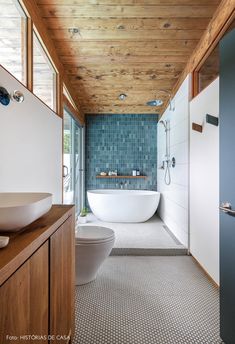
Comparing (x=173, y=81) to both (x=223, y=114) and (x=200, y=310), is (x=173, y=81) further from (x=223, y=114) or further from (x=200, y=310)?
(x=200, y=310)

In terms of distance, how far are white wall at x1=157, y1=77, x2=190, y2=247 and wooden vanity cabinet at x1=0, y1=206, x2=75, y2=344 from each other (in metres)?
2.16

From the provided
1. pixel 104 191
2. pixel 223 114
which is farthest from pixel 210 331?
pixel 104 191

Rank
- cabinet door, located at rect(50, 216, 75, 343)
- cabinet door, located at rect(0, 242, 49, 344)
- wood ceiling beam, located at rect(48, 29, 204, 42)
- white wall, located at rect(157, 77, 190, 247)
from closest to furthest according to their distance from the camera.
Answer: cabinet door, located at rect(0, 242, 49, 344) → cabinet door, located at rect(50, 216, 75, 343) → wood ceiling beam, located at rect(48, 29, 204, 42) → white wall, located at rect(157, 77, 190, 247)

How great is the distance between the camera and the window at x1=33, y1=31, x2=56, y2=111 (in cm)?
211

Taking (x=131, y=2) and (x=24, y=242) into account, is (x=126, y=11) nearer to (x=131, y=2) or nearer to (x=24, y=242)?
(x=131, y=2)

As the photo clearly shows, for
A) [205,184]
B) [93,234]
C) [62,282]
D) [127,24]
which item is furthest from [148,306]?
[127,24]

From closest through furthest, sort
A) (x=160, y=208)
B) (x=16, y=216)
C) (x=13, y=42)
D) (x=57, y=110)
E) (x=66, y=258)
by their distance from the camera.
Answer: (x=16, y=216)
(x=66, y=258)
(x=13, y=42)
(x=57, y=110)
(x=160, y=208)

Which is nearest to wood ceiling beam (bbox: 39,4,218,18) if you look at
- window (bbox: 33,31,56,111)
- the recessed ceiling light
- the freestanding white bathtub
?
window (bbox: 33,31,56,111)

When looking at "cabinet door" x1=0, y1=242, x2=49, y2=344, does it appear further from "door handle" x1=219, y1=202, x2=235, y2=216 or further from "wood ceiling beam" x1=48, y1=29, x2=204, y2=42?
"wood ceiling beam" x1=48, y1=29, x2=204, y2=42

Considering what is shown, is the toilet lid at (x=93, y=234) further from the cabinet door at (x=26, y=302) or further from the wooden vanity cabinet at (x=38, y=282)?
the cabinet door at (x=26, y=302)

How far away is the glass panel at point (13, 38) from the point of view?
4.98 ft

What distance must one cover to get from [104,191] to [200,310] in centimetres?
347

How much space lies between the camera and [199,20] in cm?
222

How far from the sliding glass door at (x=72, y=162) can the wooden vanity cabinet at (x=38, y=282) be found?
83.3 inches
